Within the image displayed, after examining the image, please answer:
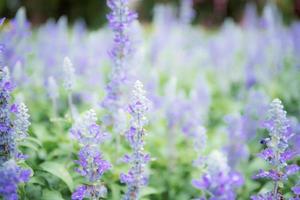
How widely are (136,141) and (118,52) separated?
1.34m

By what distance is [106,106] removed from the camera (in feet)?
15.7

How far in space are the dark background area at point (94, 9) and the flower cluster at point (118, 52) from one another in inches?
535

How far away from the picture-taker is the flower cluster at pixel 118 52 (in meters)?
4.36

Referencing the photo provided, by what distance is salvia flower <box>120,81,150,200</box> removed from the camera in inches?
135

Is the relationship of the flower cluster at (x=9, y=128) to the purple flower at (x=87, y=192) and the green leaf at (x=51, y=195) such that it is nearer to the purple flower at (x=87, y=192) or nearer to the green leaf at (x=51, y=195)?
the purple flower at (x=87, y=192)

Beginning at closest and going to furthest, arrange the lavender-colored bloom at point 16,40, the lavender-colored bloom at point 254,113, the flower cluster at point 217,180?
the flower cluster at point 217,180
the lavender-colored bloom at point 16,40
the lavender-colored bloom at point 254,113

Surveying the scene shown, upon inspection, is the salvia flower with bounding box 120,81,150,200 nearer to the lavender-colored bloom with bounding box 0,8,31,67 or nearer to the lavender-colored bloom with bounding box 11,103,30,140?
the lavender-colored bloom with bounding box 11,103,30,140

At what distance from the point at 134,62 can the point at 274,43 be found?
11.5 ft

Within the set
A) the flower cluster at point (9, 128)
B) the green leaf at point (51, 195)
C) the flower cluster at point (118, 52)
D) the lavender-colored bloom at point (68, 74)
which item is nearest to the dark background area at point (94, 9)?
the flower cluster at point (118, 52)

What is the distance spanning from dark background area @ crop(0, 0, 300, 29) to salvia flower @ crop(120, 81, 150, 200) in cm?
1472

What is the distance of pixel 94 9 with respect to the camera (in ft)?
61.3

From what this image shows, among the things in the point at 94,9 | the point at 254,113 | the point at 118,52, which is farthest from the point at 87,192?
the point at 94,9

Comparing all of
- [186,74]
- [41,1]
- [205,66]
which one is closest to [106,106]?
[186,74]

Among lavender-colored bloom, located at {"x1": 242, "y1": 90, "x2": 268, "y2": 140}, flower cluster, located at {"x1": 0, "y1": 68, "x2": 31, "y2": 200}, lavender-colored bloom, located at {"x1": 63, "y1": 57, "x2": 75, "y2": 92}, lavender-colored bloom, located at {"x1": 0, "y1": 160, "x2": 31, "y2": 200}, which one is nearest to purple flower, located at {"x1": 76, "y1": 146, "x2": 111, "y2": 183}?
flower cluster, located at {"x1": 0, "y1": 68, "x2": 31, "y2": 200}
